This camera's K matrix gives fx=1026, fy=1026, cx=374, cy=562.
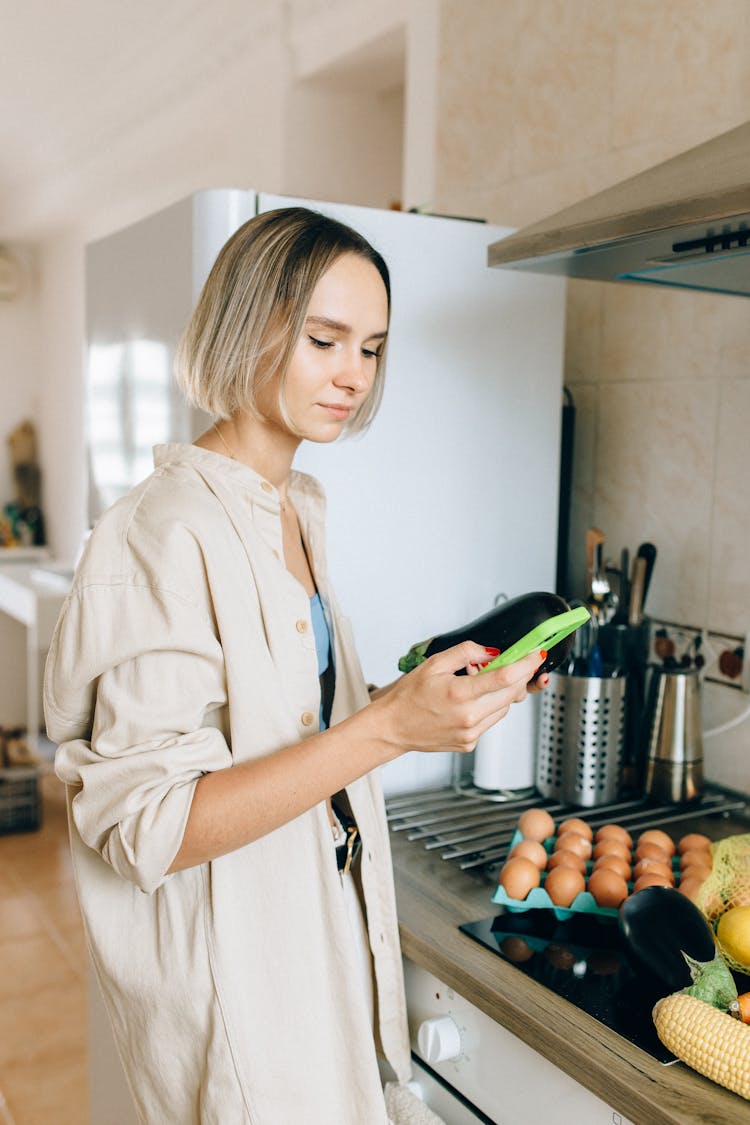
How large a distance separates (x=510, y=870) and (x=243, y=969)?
0.33 metres

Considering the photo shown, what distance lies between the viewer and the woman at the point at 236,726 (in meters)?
0.85

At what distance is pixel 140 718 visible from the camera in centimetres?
85

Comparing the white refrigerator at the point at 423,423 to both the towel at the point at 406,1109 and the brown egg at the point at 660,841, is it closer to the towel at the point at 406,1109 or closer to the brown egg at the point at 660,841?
the brown egg at the point at 660,841

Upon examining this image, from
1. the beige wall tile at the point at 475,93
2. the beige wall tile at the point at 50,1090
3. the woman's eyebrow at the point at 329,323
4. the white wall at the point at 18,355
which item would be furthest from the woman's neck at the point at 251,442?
the white wall at the point at 18,355

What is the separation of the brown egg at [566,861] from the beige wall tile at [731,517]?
0.53m

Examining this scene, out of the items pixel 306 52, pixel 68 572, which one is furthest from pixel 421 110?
pixel 68 572

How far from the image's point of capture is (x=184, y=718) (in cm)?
86

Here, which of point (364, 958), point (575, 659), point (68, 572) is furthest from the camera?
point (68, 572)

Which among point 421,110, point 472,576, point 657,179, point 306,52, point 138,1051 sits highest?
point 306,52

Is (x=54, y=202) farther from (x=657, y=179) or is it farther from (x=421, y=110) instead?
(x=657, y=179)

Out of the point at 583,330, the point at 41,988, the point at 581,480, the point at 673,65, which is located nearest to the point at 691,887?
the point at 581,480

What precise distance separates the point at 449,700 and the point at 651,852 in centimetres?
47

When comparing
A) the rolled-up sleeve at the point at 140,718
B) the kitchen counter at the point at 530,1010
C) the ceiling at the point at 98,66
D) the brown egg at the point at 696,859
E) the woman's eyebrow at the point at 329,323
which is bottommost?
the kitchen counter at the point at 530,1010

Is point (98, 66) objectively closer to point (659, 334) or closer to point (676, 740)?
point (659, 334)
